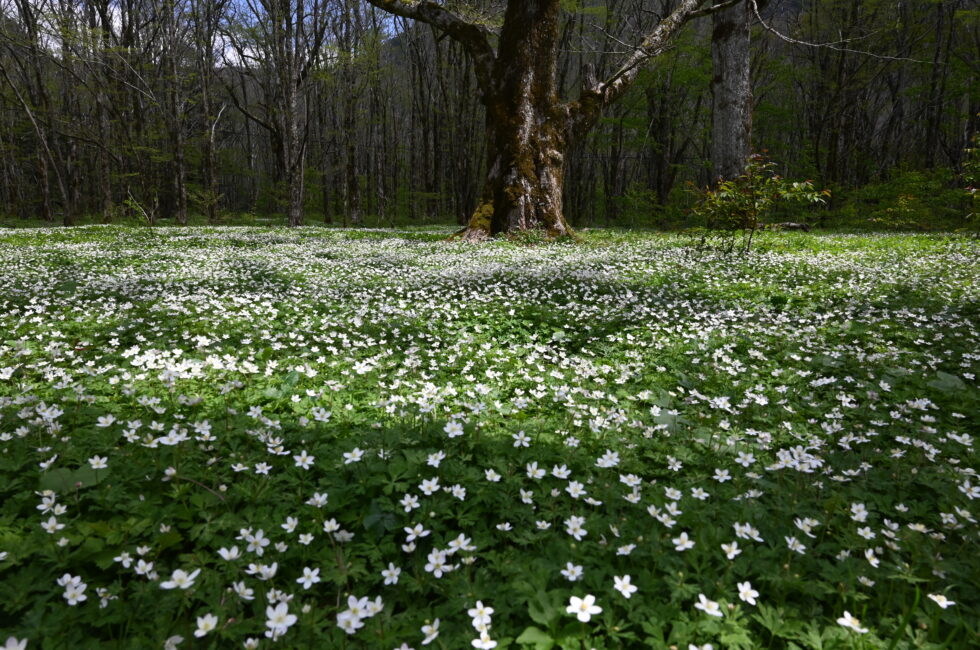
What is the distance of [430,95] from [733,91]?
2505 centimetres

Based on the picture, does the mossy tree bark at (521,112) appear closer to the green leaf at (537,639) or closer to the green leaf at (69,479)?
the green leaf at (69,479)

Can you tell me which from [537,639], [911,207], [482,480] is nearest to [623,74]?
[482,480]

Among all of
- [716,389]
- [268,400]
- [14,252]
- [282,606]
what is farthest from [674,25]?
[14,252]

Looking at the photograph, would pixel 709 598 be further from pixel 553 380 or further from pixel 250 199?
pixel 250 199

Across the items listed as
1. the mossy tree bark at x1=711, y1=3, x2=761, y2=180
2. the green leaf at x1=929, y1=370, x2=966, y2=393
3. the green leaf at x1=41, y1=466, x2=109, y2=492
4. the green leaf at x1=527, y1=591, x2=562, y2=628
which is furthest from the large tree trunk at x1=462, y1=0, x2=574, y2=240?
the green leaf at x1=527, y1=591, x2=562, y2=628

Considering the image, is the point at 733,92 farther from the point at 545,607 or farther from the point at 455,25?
the point at 545,607

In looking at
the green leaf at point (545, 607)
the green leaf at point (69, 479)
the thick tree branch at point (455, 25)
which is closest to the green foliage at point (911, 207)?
the thick tree branch at point (455, 25)

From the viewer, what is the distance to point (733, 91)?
1461 cm

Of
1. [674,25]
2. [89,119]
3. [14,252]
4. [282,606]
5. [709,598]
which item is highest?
[89,119]

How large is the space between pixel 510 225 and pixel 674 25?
28.5 ft

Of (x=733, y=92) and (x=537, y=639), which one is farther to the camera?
(x=733, y=92)

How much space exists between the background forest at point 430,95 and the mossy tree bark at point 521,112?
651 cm

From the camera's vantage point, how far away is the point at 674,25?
15.0 meters

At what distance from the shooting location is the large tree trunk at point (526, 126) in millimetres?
13436
